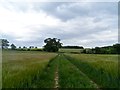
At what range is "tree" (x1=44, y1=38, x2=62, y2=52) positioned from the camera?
163 m

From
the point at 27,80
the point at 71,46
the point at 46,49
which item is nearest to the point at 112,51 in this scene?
the point at 46,49

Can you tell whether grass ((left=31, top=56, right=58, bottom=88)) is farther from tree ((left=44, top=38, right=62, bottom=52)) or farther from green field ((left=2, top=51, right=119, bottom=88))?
tree ((left=44, top=38, right=62, bottom=52))

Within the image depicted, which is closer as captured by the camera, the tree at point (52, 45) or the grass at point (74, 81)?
the grass at point (74, 81)

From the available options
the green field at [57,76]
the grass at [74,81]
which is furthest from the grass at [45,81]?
the grass at [74,81]

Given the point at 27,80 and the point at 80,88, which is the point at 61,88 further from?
the point at 27,80

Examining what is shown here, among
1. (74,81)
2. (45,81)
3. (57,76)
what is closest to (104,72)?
(74,81)

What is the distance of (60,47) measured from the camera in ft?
596

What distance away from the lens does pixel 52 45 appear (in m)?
167

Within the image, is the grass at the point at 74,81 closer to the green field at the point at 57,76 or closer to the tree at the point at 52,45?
the green field at the point at 57,76

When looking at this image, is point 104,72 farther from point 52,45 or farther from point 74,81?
point 52,45

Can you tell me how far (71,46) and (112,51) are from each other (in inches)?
3416

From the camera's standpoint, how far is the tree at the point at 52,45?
163 m

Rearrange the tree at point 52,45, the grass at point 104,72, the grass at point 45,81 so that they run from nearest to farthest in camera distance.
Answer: the grass at point 104,72 < the grass at point 45,81 < the tree at point 52,45

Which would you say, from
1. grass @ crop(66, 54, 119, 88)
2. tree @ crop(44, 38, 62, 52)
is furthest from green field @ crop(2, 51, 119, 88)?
tree @ crop(44, 38, 62, 52)
